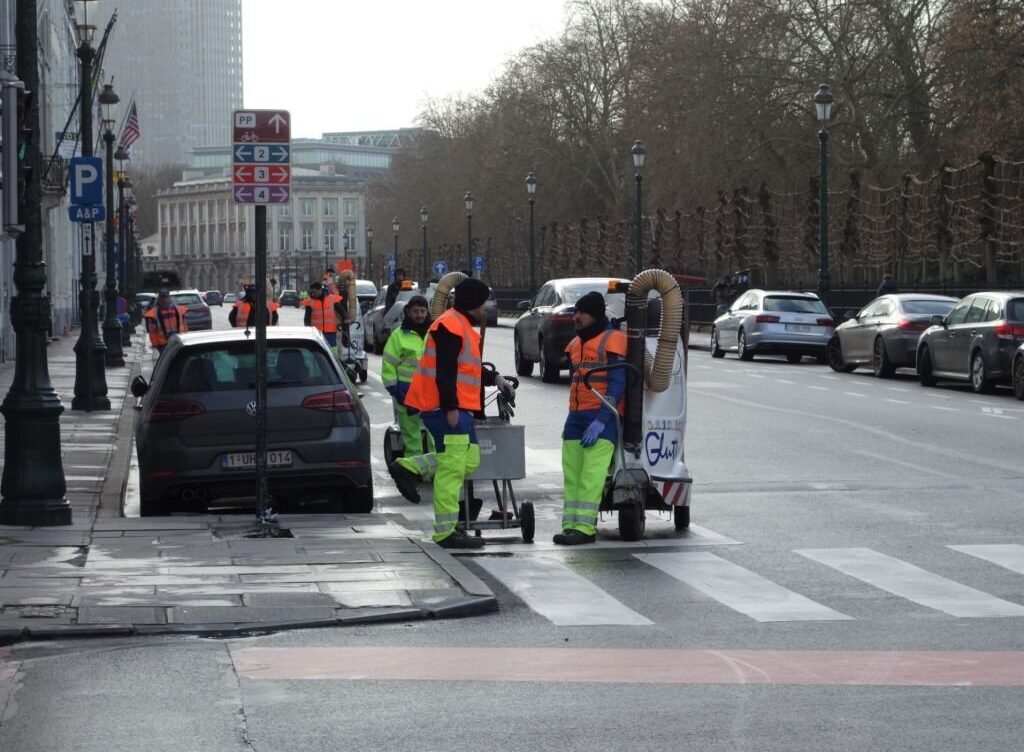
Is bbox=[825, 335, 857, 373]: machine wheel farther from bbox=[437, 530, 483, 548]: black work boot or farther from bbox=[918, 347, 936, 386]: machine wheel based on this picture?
bbox=[437, 530, 483, 548]: black work boot

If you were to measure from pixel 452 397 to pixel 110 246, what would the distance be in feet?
88.9

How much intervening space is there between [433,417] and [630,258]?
69261 millimetres

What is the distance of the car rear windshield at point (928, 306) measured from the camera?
3400cm

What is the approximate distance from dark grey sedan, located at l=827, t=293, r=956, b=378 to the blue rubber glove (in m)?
21.0

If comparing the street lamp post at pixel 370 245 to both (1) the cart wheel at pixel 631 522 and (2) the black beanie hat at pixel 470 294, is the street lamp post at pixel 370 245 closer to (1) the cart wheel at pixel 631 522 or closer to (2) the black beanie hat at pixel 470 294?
(1) the cart wheel at pixel 631 522

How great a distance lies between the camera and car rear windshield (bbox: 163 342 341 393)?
14367 mm

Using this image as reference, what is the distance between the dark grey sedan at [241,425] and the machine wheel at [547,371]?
17.5m

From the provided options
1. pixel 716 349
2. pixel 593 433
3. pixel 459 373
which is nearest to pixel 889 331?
pixel 716 349

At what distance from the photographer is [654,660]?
28.1ft

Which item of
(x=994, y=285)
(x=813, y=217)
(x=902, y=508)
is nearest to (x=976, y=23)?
(x=994, y=285)

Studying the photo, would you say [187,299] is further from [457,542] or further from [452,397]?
[452,397]

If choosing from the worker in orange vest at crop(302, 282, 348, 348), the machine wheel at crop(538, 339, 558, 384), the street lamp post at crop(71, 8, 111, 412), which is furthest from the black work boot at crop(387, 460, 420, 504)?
the machine wheel at crop(538, 339, 558, 384)

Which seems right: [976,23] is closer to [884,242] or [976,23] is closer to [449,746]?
[884,242]

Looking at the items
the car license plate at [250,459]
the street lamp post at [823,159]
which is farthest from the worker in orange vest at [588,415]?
the street lamp post at [823,159]
